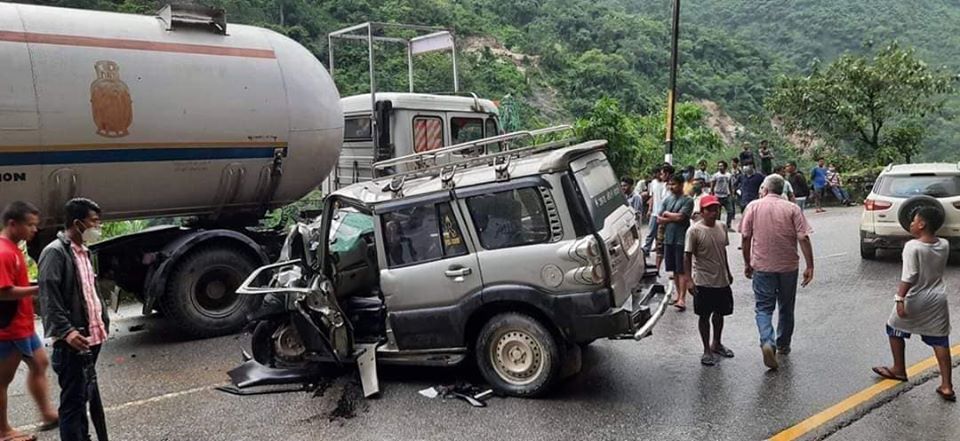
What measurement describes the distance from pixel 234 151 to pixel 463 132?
4441 millimetres

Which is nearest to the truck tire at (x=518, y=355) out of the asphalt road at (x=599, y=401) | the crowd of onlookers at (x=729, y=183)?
the asphalt road at (x=599, y=401)

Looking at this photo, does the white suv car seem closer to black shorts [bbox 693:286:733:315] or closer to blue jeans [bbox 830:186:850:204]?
black shorts [bbox 693:286:733:315]

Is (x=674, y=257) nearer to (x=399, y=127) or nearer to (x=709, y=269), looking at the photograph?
(x=709, y=269)

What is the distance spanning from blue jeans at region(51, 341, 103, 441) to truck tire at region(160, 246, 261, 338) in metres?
3.05

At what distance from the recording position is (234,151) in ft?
24.7

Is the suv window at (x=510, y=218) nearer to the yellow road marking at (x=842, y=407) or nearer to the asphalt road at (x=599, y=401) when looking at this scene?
the asphalt road at (x=599, y=401)

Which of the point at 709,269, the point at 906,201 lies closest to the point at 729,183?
the point at 906,201

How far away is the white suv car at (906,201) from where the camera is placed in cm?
988

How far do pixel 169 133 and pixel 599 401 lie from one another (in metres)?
4.92

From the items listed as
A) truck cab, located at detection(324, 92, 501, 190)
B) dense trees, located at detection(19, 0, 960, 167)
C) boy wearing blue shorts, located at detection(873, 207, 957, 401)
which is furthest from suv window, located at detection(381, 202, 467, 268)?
dense trees, located at detection(19, 0, 960, 167)

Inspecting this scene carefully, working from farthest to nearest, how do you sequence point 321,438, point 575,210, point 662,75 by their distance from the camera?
point 662,75, point 575,210, point 321,438

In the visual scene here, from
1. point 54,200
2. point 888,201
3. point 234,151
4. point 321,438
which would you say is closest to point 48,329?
point 321,438

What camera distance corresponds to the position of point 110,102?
6.70 m

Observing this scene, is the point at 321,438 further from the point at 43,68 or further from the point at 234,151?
the point at 43,68
